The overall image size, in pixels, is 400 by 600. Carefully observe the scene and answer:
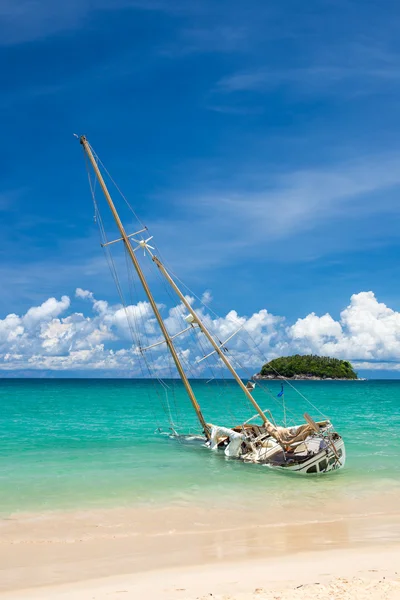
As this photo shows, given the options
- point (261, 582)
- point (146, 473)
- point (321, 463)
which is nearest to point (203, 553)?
point (261, 582)

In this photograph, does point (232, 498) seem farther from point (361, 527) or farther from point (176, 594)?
point (176, 594)

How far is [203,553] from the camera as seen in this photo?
44.0 feet

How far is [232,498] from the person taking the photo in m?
19.5

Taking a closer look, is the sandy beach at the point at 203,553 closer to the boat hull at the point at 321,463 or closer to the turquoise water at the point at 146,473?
the turquoise water at the point at 146,473

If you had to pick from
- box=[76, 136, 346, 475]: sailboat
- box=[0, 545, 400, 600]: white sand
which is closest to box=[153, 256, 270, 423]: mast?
box=[76, 136, 346, 475]: sailboat

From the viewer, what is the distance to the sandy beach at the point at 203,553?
34.8 feet

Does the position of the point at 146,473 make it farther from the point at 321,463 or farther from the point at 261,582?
the point at 261,582

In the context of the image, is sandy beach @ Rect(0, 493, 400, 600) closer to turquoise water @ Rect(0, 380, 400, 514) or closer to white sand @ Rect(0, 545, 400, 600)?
white sand @ Rect(0, 545, 400, 600)

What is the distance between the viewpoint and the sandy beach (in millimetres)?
10594

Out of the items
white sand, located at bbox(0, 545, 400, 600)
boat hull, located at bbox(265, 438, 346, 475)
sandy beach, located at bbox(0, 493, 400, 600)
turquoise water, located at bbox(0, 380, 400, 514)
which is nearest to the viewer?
white sand, located at bbox(0, 545, 400, 600)

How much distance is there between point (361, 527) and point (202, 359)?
13547 millimetres

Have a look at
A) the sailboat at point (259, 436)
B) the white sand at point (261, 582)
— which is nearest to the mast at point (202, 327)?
the sailboat at point (259, 436)

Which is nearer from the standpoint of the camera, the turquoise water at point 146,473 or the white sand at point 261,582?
the white sand at point 261,582

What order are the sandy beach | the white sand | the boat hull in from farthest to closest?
the boat hull < the sandy beach < the white sand
